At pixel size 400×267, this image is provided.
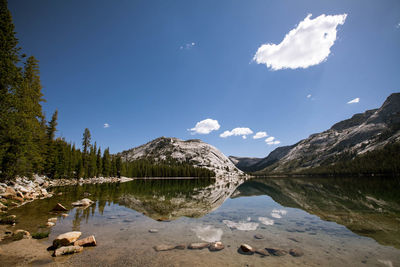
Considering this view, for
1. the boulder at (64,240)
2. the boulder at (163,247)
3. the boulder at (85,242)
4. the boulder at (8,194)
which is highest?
the boulder at (8,194)

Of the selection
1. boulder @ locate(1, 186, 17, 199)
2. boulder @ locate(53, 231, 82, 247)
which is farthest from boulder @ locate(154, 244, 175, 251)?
boulder @ locate(1, 186, 17, 199)

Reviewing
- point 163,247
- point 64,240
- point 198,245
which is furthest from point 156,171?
point 198,245

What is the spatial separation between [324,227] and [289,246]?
7.83m

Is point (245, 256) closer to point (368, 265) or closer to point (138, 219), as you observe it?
point (368, 265)

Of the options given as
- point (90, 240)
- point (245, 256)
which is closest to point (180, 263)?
point (245, 256)

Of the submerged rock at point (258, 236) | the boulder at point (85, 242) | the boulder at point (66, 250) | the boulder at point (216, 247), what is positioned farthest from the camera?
the submerged rock at point (258, 236)

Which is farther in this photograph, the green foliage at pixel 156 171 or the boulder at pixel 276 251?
the green foliage at pixel 156 171

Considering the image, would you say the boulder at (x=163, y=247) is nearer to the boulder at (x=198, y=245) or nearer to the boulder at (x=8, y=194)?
the boulder at (x=198, y=245)

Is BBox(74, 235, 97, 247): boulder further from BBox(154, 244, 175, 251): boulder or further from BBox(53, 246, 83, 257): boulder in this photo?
BBox(154, 244, 175, 251): boulder

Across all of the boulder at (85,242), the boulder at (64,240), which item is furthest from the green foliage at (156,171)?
the boulder at (85,242)

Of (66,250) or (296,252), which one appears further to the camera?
(296,252)

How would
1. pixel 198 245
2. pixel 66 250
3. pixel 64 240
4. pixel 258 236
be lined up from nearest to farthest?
pixel 66 250
pixel 64 240
pixel 198 245
pixel 258 236

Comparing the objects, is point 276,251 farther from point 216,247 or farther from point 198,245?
point 198,245

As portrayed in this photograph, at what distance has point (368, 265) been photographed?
966cm
